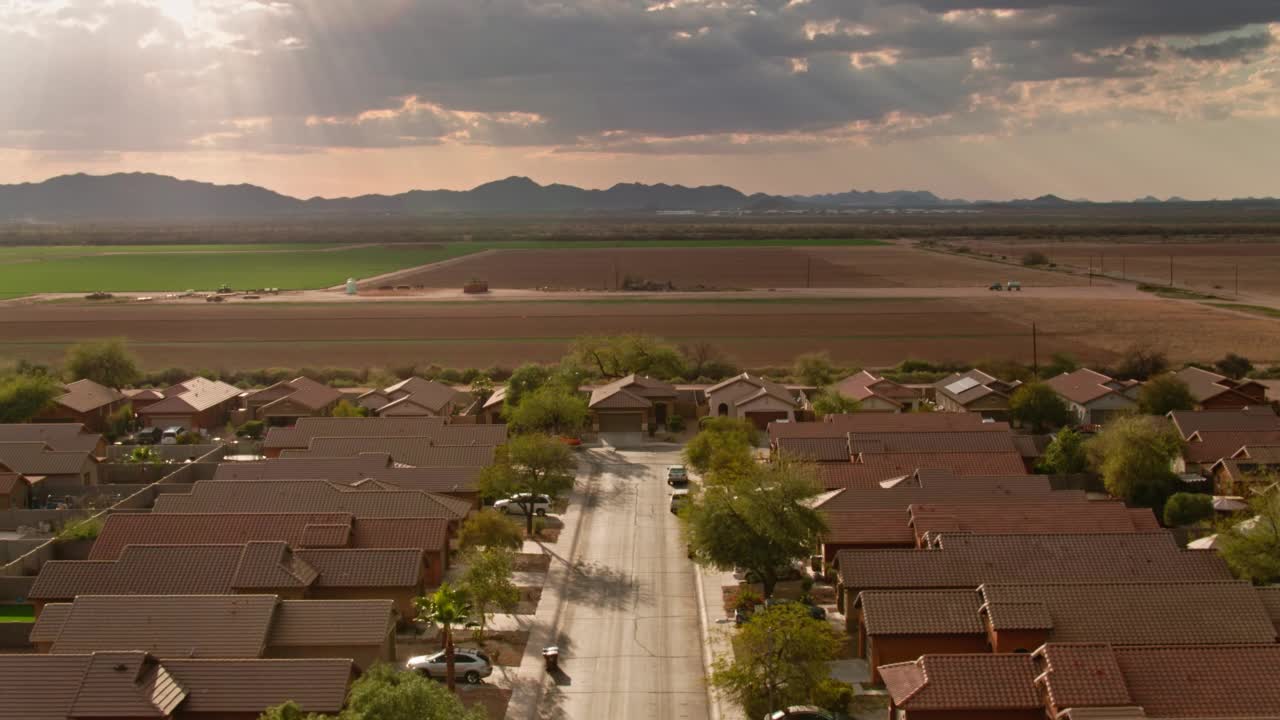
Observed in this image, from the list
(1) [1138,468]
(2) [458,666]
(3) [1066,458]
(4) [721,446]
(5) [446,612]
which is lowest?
(2) [458,666]

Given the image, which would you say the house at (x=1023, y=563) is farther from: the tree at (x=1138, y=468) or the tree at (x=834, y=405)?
the tree at (x=834, y=405)

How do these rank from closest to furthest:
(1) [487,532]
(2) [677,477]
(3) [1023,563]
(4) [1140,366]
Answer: (3) [1023,563] < (1) [487,532] < (2) [677,477] < (4) [1140,366]

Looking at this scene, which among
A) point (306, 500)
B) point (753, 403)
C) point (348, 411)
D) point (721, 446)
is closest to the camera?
point (306, 500)

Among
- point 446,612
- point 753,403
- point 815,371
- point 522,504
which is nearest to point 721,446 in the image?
point 522,504

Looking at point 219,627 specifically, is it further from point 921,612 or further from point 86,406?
point 86,406

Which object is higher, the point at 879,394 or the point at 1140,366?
the point at 879,394
